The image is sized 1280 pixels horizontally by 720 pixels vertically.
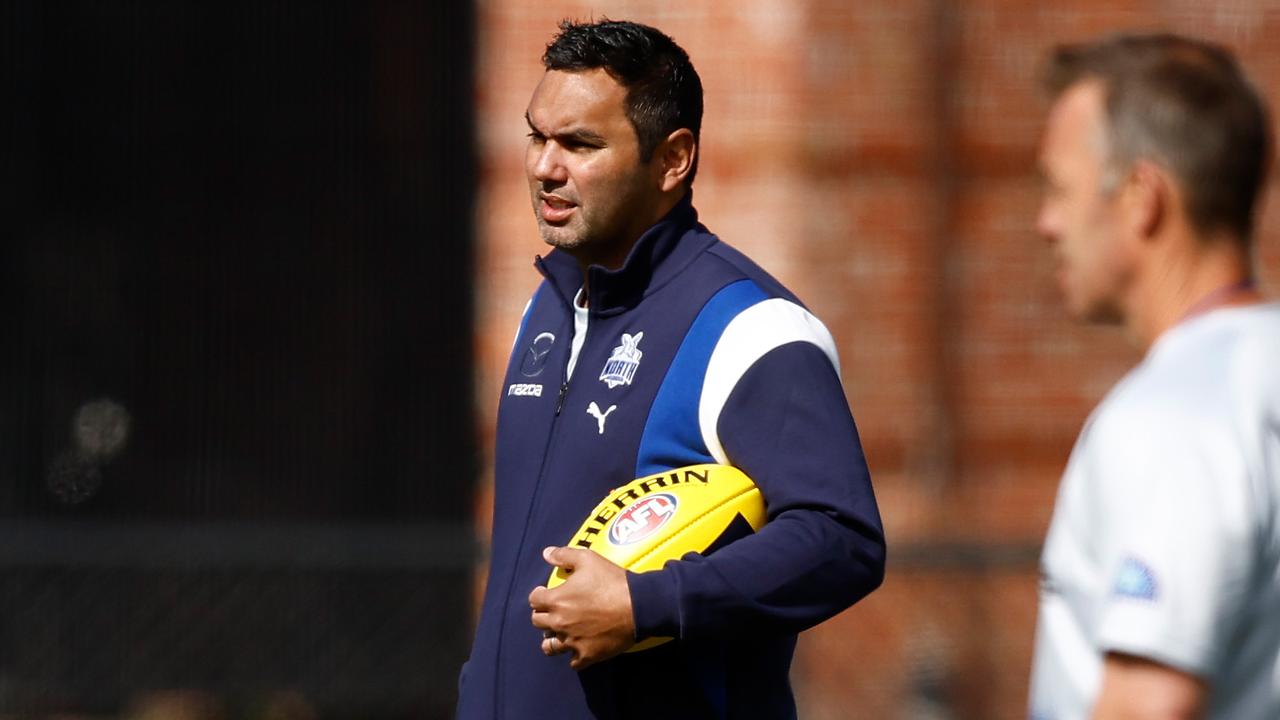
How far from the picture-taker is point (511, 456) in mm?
3393

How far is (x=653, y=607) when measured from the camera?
289 centimetres

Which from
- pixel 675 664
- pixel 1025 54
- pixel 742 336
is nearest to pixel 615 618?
pixel 675 664

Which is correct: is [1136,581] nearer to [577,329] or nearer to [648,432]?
[648,432]

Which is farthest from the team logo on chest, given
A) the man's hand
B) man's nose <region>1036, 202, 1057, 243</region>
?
man's nose <region>1036, 202, 1057, 243</region>

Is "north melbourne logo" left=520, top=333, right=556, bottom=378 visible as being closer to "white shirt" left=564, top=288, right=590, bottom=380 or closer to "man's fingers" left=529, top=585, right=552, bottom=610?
"white shirt" left=564, top=288, right=590, bottom=380

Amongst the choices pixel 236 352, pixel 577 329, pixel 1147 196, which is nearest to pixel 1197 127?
pixel 1147 196

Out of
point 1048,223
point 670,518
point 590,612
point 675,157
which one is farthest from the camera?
point 675,157

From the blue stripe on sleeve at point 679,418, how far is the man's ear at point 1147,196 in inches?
44.9

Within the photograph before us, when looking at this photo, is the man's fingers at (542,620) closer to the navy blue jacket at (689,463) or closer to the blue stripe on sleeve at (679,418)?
the navy blue jacket at (689,463)

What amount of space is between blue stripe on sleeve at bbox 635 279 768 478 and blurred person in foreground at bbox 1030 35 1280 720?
97 centimetres

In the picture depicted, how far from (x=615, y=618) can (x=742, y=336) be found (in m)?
0.58

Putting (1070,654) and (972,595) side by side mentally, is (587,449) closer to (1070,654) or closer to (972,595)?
(1070,654)

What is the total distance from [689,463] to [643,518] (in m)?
0.16

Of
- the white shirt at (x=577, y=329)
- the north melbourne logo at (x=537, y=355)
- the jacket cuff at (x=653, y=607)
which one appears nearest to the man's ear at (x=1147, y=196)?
the jacket cuff at (x=653, y=607)
